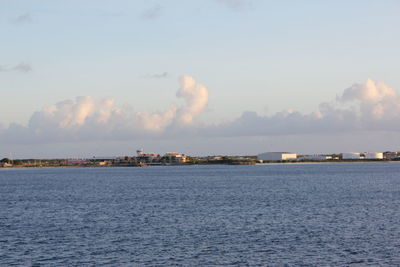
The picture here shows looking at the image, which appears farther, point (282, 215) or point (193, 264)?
point (282, 215)

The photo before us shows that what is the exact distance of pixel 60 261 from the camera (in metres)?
47.4

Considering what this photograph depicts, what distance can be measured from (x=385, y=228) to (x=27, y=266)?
39.8m

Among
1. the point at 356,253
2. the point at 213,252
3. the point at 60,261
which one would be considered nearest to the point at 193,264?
the point at 213,252

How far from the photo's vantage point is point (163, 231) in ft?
207

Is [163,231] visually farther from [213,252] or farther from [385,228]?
[385,228]

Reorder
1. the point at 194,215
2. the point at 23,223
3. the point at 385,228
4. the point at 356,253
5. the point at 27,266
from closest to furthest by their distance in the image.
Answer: the point at 27,266 → the point at 356,253 → the point at 385,228 → the point at 23,223 → the point at 194,215

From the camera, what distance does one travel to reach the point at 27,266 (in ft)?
149

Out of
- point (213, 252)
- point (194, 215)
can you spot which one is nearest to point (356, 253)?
point (213, 252)

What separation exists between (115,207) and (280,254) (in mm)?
49147

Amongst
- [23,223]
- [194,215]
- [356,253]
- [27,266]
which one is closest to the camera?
[27,266]

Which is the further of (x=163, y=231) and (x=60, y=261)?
(x=163, y=231)

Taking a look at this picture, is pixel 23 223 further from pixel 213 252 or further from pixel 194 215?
pixel 213 252

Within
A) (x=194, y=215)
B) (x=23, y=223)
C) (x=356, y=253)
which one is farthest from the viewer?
(x=194, y=215)

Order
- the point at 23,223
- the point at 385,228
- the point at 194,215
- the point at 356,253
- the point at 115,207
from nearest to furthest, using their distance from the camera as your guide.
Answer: the point at 356,253, the point at 385,228, the point at 23,223, the point at 194,215, the point at 115,207
